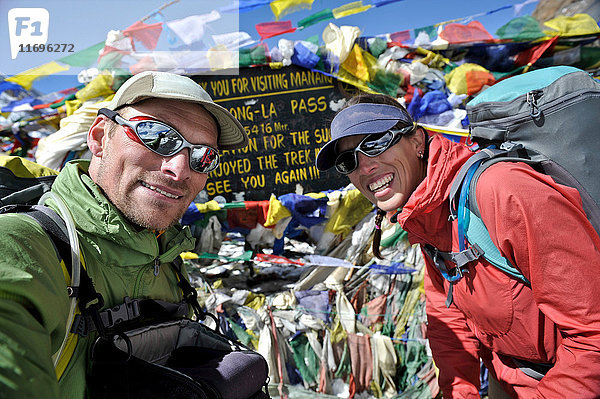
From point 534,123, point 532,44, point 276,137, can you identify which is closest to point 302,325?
point 276,137

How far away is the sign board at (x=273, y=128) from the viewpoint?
17.7 feet

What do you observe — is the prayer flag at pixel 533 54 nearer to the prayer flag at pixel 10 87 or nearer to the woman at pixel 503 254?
the woman at pixel 503 254

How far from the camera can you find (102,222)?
167cm

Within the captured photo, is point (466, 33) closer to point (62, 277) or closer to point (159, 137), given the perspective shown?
point (159, 137)

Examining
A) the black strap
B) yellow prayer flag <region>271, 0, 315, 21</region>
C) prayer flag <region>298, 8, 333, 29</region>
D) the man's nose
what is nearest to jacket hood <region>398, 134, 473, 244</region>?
the man's nose

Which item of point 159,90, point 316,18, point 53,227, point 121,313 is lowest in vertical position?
point 121,313

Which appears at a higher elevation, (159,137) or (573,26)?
(573,26)

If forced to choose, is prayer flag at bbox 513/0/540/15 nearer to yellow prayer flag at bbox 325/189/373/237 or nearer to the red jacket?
yellow prayer flag at bbox 325/189/373/237

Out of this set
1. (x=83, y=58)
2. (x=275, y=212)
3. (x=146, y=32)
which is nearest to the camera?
(x=275, y=212)

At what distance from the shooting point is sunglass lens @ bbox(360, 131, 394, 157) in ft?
8.01

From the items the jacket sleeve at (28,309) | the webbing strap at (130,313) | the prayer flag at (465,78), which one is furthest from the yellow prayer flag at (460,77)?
the jacket sleeve at (28,309)

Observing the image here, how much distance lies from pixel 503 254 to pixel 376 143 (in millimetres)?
948

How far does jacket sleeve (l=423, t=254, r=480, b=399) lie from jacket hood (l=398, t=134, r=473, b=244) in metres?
0.35

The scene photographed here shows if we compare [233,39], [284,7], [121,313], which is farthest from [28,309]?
[284,7]
